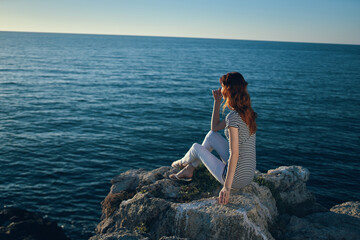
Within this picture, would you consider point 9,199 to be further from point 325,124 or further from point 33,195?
point 325,124

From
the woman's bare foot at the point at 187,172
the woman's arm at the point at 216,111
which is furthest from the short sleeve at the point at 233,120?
the woman's bare foot at the point at 187,172

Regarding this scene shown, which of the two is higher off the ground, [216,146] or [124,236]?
[216,146]

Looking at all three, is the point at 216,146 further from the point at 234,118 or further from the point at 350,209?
the point at 350,209

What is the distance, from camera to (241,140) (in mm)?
5781

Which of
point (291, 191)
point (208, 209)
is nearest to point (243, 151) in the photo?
point (208, 209)

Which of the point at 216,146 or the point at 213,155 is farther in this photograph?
the point at 216,146

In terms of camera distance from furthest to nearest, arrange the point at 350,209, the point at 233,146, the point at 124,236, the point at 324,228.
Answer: the point at 350,209 < the point at 324,228 < the point at 124,236 < the point at 233,146

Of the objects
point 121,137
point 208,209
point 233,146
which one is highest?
point 233,146

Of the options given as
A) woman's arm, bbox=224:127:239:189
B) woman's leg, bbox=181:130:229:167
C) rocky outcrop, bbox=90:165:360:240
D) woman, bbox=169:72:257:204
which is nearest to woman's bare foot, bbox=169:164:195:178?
woman's leg, bbox=181:130:229:167

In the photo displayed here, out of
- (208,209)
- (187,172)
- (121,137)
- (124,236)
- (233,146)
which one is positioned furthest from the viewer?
(121,137)

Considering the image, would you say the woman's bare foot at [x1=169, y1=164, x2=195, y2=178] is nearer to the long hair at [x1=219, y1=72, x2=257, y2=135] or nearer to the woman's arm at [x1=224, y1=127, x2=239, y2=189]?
the woman's arm at [x1=224, y1=127, x2=239, y2=189]

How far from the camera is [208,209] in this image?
239 inches

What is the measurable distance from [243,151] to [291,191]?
453cm

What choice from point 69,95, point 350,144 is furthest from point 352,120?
point 69,95
